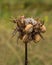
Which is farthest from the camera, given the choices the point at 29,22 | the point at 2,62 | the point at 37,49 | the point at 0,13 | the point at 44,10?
the point at 44,10

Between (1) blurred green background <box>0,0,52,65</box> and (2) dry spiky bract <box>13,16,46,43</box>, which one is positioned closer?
(2) dry spiky bract <box>13,16,46,43</box>

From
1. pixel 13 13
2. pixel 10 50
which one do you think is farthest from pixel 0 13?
pixel 10 50

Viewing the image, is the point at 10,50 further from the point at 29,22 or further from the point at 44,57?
the point at 29,22

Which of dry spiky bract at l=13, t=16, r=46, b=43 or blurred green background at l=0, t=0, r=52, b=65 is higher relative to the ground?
dry spiky bract at l=13, t=16, r=46, b=43

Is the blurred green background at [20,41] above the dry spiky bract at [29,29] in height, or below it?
below

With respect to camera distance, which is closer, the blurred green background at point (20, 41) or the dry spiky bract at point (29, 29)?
the dry spiky bract at point (29, 29)

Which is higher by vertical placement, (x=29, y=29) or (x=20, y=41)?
(x=29, y=29)

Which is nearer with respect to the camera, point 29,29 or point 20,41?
point 29,29

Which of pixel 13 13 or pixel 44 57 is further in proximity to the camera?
pixel 13 13
